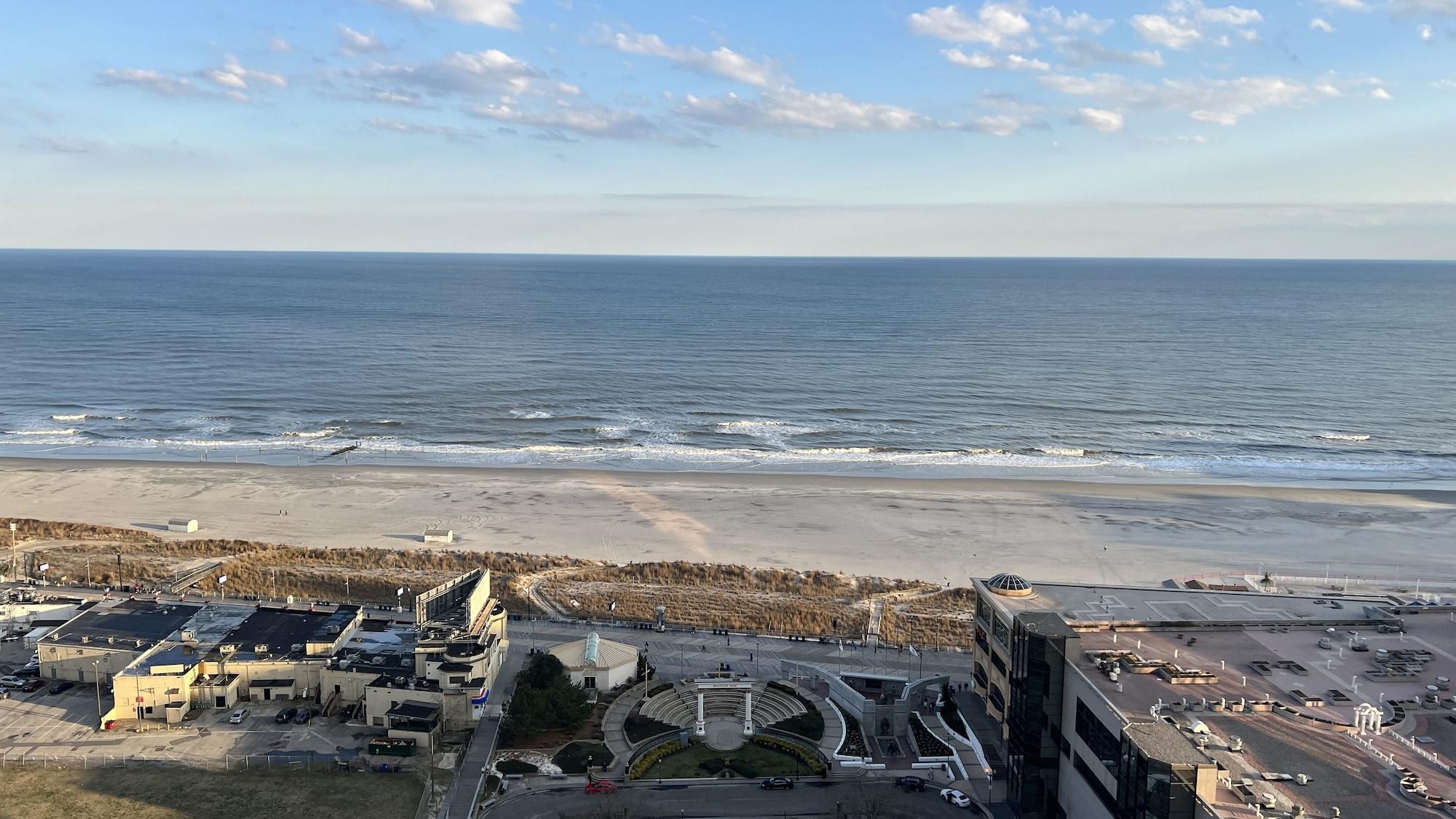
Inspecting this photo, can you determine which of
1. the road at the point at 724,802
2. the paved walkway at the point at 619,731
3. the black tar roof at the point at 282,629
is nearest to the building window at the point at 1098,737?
the road at the point at 724,802

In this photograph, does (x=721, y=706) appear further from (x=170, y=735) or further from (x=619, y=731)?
(x=170, y=735)

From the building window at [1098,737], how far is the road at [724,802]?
6.13 meters

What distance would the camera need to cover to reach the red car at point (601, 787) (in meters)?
39.4

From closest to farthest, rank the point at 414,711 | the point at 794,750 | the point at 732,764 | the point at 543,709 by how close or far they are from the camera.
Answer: the point at 732,764
the point at 794,750
the point at 543,709
the point at 414,711

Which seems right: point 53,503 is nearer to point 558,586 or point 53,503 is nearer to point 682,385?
point 558,586

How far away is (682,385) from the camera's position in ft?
443

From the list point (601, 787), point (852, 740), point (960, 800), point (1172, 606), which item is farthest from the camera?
point (1172, 606)

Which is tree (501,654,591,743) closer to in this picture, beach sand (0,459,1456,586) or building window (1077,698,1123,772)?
building window (1077,698,1123,772)

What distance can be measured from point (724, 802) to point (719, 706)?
8.05m

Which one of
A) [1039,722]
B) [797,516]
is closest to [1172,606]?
[1039,722]

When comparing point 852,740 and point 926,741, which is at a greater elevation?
point 926,741

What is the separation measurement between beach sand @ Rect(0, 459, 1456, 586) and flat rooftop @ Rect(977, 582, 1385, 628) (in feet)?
62.0

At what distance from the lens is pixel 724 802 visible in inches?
1531

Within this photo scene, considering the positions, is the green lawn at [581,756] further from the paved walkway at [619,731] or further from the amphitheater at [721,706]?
the amphitheater at [721,706]
